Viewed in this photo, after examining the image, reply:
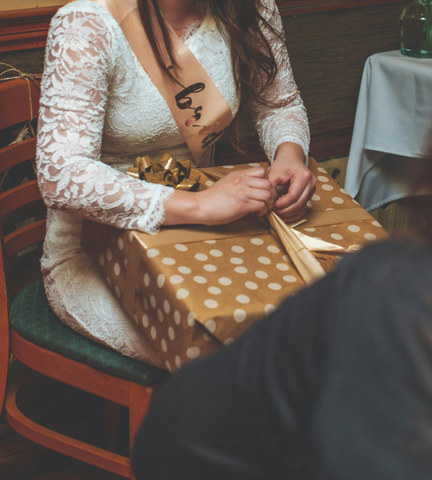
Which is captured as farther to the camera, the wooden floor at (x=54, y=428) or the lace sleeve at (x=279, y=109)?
the wooden floor at (x=54, y=428)

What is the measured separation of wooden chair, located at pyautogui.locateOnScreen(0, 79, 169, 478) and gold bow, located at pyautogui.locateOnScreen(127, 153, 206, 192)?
0.31 meters

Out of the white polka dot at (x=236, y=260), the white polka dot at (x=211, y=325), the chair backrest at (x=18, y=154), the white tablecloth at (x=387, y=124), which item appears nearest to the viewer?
the white polka dot at (x=211, y=325)

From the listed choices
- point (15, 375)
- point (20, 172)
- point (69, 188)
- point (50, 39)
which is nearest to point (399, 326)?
point (69, 188)

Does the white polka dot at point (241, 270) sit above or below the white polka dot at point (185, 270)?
below

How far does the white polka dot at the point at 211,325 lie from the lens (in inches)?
23.9

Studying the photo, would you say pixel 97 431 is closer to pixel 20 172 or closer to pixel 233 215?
pixel 20 172

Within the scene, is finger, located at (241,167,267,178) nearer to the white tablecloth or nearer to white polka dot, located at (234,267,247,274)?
white polka dot, located at (234,267,247,274)

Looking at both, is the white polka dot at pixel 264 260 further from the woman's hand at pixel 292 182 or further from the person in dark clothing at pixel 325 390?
the person in dark clothing at pixel 325 390

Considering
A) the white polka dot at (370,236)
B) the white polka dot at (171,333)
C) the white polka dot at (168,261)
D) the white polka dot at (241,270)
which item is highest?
the white polka dot at (168,261)

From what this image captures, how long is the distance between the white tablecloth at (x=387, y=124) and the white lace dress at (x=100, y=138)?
57 centimetres

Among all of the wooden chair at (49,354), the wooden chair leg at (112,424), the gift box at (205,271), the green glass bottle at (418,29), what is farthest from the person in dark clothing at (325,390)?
the green glass bottle at (418,29)

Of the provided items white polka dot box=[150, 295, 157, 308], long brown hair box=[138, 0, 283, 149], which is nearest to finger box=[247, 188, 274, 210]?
white polka dot box=[150, 295, 157, 308]

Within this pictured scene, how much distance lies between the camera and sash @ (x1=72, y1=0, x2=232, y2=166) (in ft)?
2.93

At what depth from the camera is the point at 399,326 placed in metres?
0.25
